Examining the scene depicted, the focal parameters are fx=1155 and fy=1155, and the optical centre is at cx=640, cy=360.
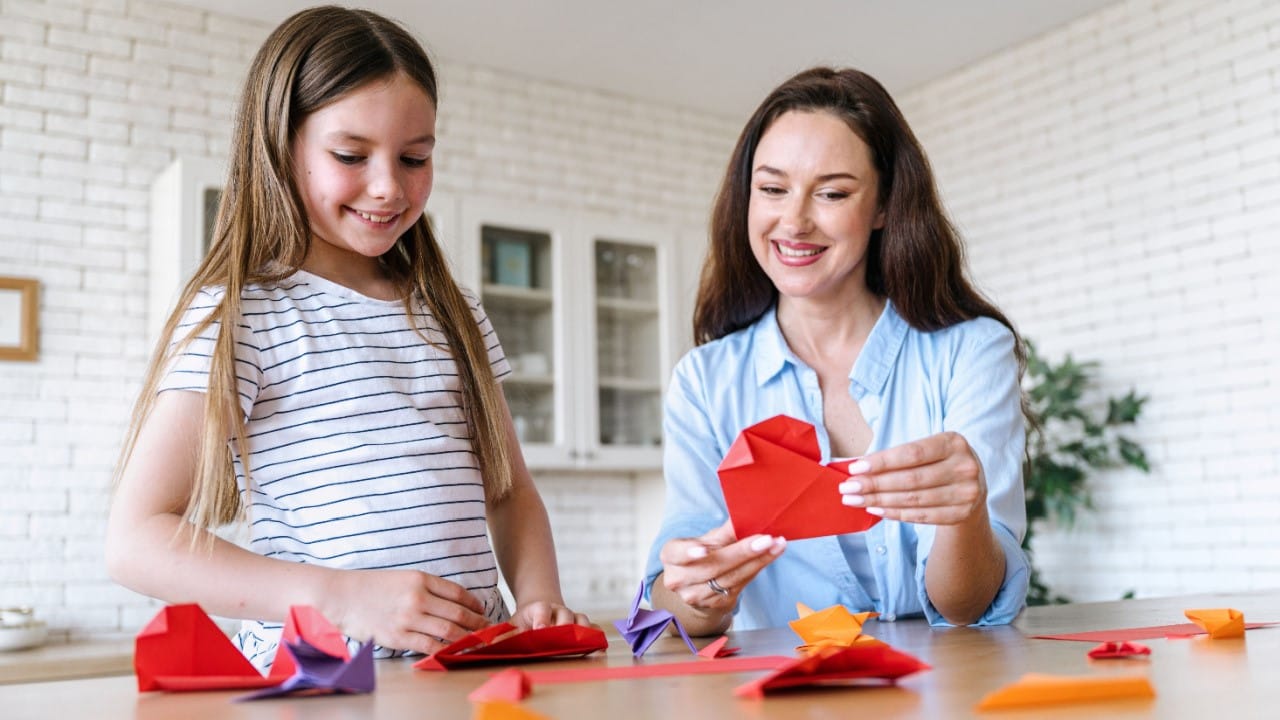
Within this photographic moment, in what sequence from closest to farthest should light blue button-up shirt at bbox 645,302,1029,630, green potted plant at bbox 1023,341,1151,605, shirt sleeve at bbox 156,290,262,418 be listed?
shirt sleeve at bbox 156,290,262,418 < light blue button-up shirt at bbox 645,302,1029,630 < green potted plant at bbox 1023,341,1151,605

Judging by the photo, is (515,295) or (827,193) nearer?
(827,193)

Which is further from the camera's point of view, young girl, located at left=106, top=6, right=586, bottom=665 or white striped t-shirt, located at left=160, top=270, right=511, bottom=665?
white striped t-shirt, located at left=160, top=270, right=511, bottom=665

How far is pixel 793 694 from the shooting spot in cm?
79

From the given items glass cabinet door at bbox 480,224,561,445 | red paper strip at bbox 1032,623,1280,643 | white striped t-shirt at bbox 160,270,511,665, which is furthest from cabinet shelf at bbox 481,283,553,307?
red paper strip at bbox 1032,623,1280,643

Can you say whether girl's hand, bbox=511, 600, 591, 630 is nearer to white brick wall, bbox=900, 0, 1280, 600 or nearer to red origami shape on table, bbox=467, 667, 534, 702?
red origami shape on table, bbox=467, 667, 534, 702

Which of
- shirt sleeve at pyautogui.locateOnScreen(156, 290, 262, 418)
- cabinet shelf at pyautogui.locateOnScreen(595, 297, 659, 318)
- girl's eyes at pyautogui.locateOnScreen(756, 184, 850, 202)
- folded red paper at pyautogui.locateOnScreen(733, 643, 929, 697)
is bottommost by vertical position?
folded red paper at pyautogui.locateOnScreen(733, 643, 929, 697)

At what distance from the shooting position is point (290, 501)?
1427 millimetres

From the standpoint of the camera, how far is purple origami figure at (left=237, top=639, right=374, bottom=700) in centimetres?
83

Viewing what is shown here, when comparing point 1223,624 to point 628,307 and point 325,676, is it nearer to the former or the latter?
point 325,676

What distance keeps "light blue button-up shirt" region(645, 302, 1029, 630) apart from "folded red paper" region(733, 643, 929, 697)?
0.82m

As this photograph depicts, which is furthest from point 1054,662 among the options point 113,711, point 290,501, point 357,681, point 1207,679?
point 290,501

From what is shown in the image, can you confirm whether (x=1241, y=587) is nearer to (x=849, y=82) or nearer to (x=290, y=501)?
(x=849, y=82)

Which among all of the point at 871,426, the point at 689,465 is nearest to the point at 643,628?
the point at 689,465

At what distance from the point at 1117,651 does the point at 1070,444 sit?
151 inches
